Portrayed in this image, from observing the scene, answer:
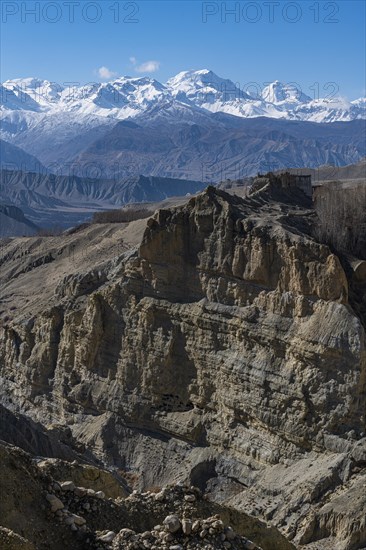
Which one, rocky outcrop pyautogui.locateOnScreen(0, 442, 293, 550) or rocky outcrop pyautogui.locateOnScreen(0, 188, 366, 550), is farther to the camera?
rocky outcrop pyautogui.locateOnScreen(0, 188, 366, 550)

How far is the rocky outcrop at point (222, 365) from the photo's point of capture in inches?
1136

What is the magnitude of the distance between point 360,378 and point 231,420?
676 cm

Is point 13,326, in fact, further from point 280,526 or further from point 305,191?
point 280,526

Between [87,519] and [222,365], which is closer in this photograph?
[87,519]

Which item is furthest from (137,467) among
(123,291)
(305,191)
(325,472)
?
(305,191)

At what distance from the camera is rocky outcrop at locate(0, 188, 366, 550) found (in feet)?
94.7

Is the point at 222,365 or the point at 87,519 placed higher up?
the point at 222,365

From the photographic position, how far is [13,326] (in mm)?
45125

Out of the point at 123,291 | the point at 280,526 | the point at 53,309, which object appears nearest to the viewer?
the point at 280,526

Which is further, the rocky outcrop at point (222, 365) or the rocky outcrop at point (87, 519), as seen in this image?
the rocky outcrop at point (222, 365)

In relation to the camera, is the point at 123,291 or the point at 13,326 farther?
the point at 13,326

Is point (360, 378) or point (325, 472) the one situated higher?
point (360, 378)

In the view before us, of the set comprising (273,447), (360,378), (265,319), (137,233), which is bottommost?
(273,447)

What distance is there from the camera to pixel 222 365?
3359cm
